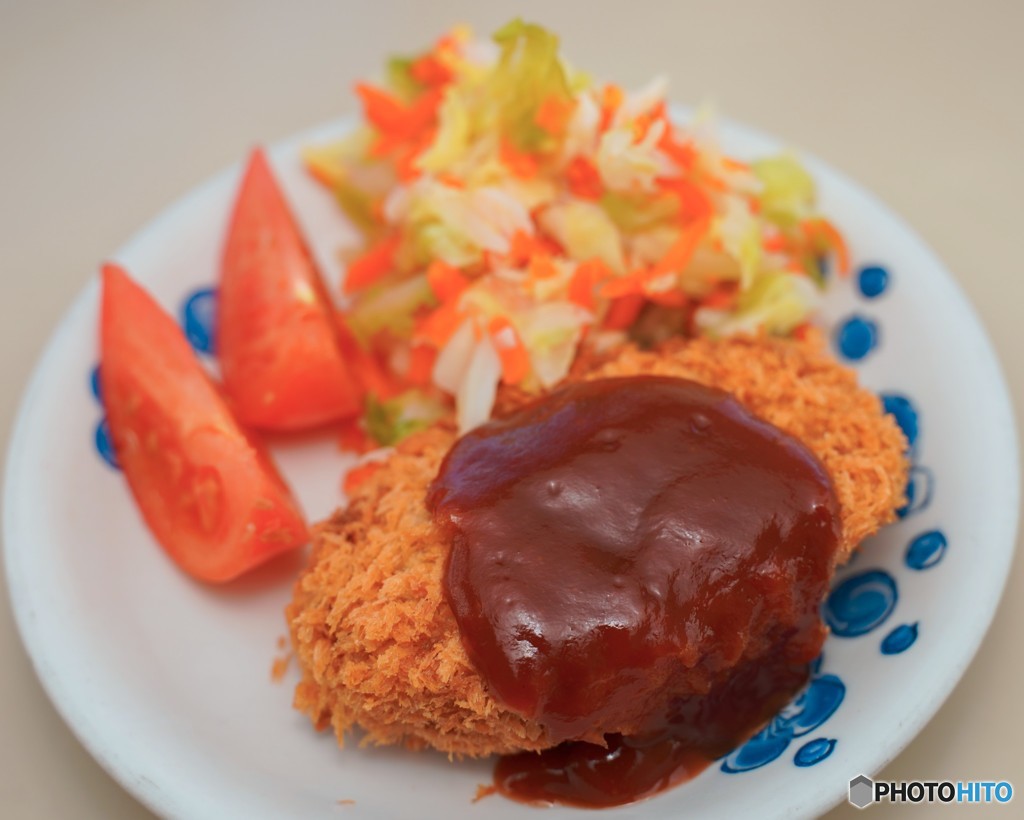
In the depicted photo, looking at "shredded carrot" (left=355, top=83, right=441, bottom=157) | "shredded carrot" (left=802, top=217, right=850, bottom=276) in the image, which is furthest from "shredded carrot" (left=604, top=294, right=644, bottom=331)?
"shredded carrot" (left=355, top=83, right=441, bottom=157)

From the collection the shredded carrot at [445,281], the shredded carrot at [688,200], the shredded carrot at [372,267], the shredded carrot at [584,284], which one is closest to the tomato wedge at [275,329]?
the shredded carrot at [372,267]

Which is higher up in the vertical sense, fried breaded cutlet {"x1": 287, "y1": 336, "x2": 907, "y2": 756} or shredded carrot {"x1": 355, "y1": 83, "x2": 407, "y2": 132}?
shredded carrot {"x1": 355, "y1": 83, "x2": 407, "y2": 132}

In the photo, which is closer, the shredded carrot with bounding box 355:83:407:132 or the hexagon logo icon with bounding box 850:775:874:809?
the hexagon logo icon with bounding box 850:775:874:809

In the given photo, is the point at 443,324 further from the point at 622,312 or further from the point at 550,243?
the point at 622,312

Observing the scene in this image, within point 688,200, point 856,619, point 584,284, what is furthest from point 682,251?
point 856,619

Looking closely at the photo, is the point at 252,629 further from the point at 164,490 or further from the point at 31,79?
the point at 31,79

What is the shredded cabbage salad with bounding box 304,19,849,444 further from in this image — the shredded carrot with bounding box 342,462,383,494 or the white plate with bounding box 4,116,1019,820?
the white plate with bounding box 4,116,1019,820

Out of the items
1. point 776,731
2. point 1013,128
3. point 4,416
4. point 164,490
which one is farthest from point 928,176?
point 4,416
